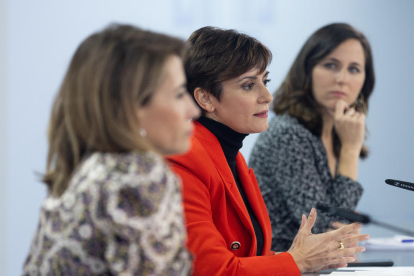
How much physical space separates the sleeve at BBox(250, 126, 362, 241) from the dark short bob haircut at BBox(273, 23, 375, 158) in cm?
15

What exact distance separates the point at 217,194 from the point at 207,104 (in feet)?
1.00

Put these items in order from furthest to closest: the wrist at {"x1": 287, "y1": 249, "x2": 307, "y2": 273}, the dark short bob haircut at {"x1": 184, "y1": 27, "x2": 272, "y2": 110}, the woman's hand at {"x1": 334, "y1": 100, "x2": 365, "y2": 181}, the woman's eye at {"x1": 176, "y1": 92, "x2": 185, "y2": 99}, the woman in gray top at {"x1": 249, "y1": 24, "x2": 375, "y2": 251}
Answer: the woman's hand at {"x1": 334, "y1": 100, "x2": 365, "y2": 181} → the woman in gray top at {"x1": 249, "y1": 24, "x2": 375, "y2": 251} → the dark short bob haircut at {"x1": 184, "y1": 27, "x2": 272, "y2": 110} → the wrist at {"x1": 287, "y1": 249, "x2": 307, "y2": 273} → the woman's eye at {"x1": 176, "y1": 92, "x2": 185, "y2": 99}

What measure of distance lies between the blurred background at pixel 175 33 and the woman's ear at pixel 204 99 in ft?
4.49

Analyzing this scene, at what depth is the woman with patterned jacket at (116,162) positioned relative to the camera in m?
0.67

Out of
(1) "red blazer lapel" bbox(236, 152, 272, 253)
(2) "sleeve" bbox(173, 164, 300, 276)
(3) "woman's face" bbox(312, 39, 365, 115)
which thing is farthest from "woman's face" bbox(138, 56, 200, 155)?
(3) "woman's face" bbox(312, 39, 365, 115)

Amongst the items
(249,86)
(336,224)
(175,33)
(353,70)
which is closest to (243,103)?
(249,86)

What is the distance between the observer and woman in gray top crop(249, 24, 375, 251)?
5.99 feet

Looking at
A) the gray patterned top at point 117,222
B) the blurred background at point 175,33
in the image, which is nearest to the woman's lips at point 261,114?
the gray patterned top at point 117,222

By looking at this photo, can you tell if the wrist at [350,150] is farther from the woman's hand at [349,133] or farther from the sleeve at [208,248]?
the sleeve at [208,248]

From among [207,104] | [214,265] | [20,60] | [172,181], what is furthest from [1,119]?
[172,181]

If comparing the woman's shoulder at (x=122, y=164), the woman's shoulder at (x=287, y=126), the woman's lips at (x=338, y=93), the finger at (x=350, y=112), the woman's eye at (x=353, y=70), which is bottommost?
the woman's shoulder at (x=287, y=126)

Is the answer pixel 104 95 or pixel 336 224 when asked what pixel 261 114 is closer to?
pixel 336 224

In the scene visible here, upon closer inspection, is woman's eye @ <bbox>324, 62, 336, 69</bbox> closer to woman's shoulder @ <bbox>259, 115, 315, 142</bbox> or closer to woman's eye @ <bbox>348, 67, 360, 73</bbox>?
woman's eye @ <bbox>348, 67, 360, 73</bbox>

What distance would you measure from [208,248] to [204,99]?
19.7 inches
